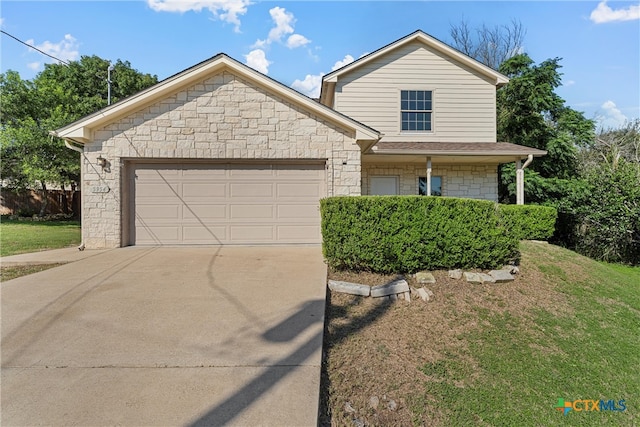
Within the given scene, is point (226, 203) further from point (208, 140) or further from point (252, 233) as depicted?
point (208, 140)

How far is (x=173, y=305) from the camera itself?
4.83 meters

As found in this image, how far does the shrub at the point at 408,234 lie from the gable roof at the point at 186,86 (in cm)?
326

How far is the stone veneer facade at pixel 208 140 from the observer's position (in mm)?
8625

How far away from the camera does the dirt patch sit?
3.12m

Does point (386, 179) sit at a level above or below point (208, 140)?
below

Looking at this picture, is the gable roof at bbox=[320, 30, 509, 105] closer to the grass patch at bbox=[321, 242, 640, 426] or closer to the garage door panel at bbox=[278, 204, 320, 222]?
the garage door panel at bbox=[278, 204, 320, 222]

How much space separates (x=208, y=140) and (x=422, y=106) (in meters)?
8.21

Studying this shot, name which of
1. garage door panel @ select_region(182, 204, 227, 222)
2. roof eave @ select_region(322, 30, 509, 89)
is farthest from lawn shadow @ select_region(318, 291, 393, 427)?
roof eave @ select_region(322, 30, 509, 89)

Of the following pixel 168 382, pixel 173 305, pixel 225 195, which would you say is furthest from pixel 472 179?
pixel 168 382

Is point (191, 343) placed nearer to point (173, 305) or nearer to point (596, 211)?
point (173, 305)

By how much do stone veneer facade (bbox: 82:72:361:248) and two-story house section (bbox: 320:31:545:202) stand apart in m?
3.86

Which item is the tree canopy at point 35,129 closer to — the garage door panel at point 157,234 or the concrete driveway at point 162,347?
the garage door panel at point 157,234

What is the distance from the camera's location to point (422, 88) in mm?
13023

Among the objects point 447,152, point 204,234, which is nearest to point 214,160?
point 204,234
